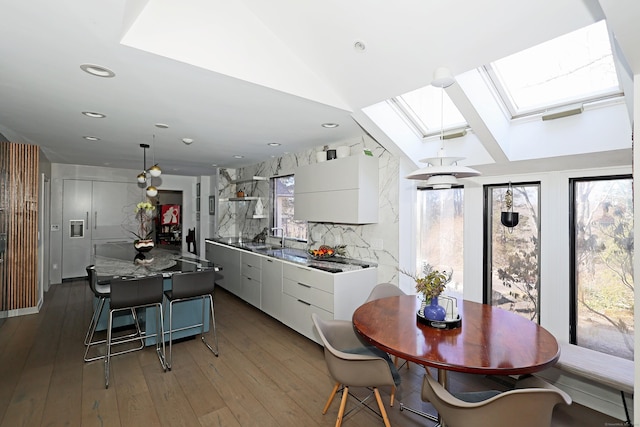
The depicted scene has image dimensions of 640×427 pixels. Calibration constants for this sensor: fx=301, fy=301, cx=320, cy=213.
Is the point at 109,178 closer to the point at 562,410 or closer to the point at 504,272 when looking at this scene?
the point at 504,272

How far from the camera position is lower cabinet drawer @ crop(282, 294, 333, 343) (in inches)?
132

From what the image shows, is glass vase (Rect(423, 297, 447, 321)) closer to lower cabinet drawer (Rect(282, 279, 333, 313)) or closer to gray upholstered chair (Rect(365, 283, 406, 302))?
gray upholstered chair (Rect(365, 283, 406, 302))

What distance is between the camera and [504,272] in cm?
295

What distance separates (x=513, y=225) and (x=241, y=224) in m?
5.26

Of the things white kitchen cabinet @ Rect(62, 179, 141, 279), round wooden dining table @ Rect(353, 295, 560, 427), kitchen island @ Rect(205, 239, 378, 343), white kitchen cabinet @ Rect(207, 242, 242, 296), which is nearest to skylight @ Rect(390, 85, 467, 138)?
kitchen island @ Rect(205, 239, 378, 343)

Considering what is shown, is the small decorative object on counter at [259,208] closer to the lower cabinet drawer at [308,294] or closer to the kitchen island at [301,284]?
the kitchen island at [301,284]

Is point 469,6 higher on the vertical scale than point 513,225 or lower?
higher

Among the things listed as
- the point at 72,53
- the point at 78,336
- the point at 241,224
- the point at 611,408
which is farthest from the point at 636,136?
the point at 241,224

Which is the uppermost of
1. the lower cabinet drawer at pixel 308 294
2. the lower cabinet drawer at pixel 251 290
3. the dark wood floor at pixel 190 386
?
the lower cabinet drawer at pixel 308 294

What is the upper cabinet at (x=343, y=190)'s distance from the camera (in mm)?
3410

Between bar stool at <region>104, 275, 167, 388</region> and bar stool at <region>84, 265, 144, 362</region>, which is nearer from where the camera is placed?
bar stool at <region>104, 275, 167, 388</region>

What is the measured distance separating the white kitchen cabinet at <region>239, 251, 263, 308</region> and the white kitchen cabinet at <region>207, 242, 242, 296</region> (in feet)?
0.51

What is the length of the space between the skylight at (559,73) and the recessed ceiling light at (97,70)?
278cm

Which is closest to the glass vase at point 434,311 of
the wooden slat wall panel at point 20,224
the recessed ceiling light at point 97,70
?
the recessed ceiling light at point 97,70
